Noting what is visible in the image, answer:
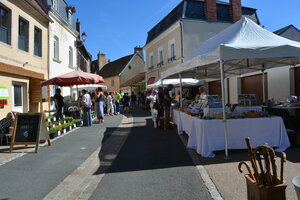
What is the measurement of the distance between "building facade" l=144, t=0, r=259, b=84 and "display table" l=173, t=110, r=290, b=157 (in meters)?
14.2

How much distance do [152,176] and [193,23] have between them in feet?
55.9

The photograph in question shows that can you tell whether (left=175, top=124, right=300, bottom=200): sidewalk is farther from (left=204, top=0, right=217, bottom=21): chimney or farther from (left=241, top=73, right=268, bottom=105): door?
(left=204, top=0, right=217, bottom=21): chimney

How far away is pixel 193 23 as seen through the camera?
19.6 metres

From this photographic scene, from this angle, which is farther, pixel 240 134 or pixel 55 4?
pixel 55 4

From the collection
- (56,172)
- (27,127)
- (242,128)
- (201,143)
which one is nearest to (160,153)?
(201,143)

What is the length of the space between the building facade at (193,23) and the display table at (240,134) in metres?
14.2

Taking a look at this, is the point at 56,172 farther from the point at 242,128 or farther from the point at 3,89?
the point at 3,89

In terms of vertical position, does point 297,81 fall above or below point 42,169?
above

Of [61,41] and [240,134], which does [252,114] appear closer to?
[240,134]

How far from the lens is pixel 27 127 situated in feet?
22.0

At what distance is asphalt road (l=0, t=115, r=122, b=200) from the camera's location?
12.8 feet

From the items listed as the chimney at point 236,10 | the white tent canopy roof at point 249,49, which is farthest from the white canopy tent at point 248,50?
the chimney at point 236,10

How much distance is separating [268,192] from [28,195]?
3.16 m

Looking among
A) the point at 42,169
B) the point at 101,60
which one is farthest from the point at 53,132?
the point at 101,60
